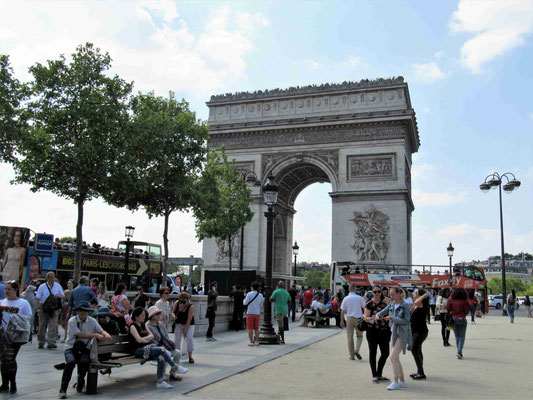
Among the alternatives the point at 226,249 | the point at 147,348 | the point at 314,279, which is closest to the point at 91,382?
the point at 147,348

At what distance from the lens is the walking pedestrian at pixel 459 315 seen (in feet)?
40.4

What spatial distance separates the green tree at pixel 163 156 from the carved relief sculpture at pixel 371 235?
595 inches

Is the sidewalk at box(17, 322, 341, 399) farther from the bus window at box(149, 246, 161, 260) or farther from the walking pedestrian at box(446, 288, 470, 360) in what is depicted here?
the bus window at box(149, 246, 161, 260)

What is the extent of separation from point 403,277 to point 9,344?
3041cm

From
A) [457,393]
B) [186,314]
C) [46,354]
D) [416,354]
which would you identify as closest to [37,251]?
[46,354]

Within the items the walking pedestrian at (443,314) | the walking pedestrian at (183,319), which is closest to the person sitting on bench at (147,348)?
the walking pedestrian at (183,319)

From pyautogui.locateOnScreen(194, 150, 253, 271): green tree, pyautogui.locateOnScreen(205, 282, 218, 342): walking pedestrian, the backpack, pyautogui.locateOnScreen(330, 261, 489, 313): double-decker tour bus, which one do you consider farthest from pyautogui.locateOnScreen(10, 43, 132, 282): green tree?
pyautogui.locateOnScreen(330, 261, 489, 313): double-decker tour bus

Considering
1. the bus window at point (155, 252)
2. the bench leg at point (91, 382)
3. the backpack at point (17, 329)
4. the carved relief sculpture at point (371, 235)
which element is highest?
the carved relief sculpture at point (371, 235)

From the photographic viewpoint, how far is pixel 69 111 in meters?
20.3

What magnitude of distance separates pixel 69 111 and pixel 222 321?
32.5ft

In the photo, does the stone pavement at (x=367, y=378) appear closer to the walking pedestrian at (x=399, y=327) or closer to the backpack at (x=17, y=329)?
the walking pedestrian at (x=399, y=327)

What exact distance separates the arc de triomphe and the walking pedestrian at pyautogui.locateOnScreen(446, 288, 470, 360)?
2534 centimetres

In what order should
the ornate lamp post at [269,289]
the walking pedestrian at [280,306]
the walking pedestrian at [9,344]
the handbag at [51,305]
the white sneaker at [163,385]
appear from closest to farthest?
the walking pedestrian at [9,344] → the white sneaker at [163,385] → the handbag at [51,305] → the ornate lamp post at [269,289] → the walking pedestrian at [280,306]

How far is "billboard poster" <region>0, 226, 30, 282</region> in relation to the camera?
19.9 meters
